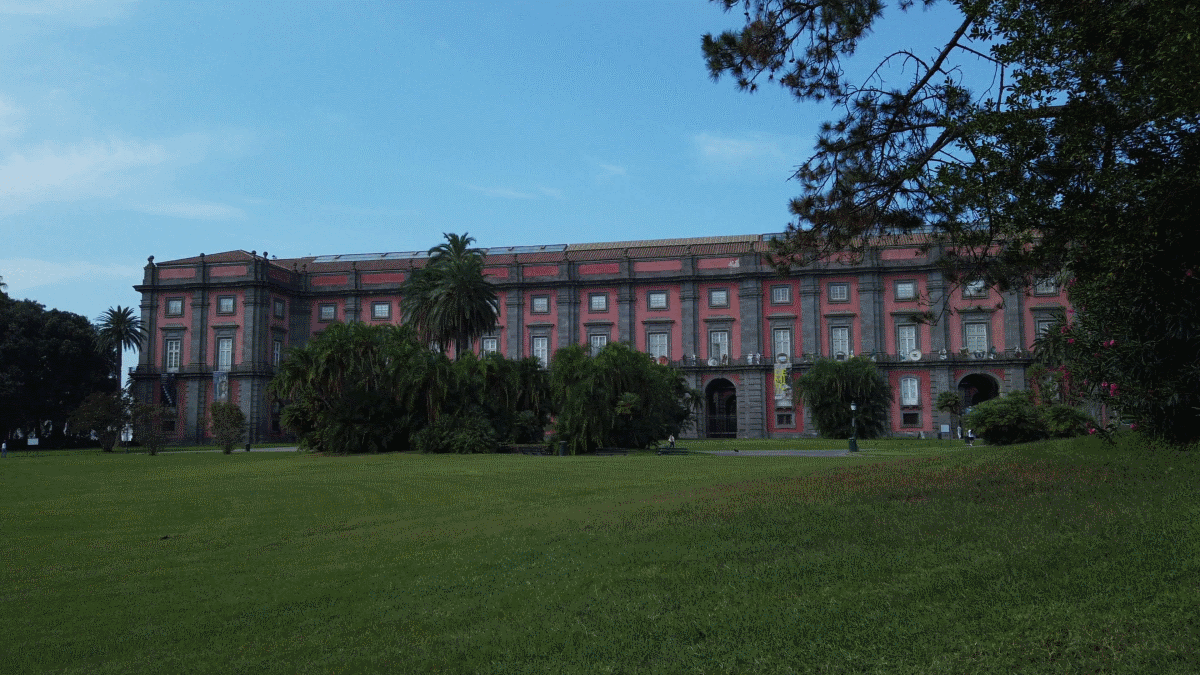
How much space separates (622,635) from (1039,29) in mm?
6239

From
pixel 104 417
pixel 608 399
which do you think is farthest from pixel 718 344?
pixel 104 417

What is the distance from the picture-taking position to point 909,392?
5575cm

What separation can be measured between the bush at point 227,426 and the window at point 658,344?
25.1 meters

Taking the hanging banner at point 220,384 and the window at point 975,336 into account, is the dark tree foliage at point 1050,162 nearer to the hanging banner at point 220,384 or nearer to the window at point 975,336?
the window at point 975,336

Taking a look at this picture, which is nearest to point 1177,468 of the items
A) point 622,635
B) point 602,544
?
point 602,544

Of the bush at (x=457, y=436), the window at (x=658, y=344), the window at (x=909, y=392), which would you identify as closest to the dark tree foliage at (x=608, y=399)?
the bush at (x=457, y=436)

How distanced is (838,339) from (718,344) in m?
7.45

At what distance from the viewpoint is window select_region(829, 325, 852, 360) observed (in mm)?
57219

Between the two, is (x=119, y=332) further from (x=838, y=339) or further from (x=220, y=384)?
(x=838, y=339)

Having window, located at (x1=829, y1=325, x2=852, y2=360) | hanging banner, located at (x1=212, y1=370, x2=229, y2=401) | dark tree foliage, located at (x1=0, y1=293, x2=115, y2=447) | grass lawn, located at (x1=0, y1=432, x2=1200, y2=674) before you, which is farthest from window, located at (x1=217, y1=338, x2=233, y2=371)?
grass lawn, located at (x1=0, y1=432, x2=1200, y2=674)

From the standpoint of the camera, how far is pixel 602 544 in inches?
397

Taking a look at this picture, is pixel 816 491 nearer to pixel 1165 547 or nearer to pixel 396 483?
pixel 1165 547

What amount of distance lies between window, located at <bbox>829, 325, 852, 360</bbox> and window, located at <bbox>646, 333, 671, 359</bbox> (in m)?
10.2

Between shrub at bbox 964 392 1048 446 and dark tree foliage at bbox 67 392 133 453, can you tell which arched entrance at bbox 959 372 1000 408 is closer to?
shrub at bbox 964 392 1048 446
